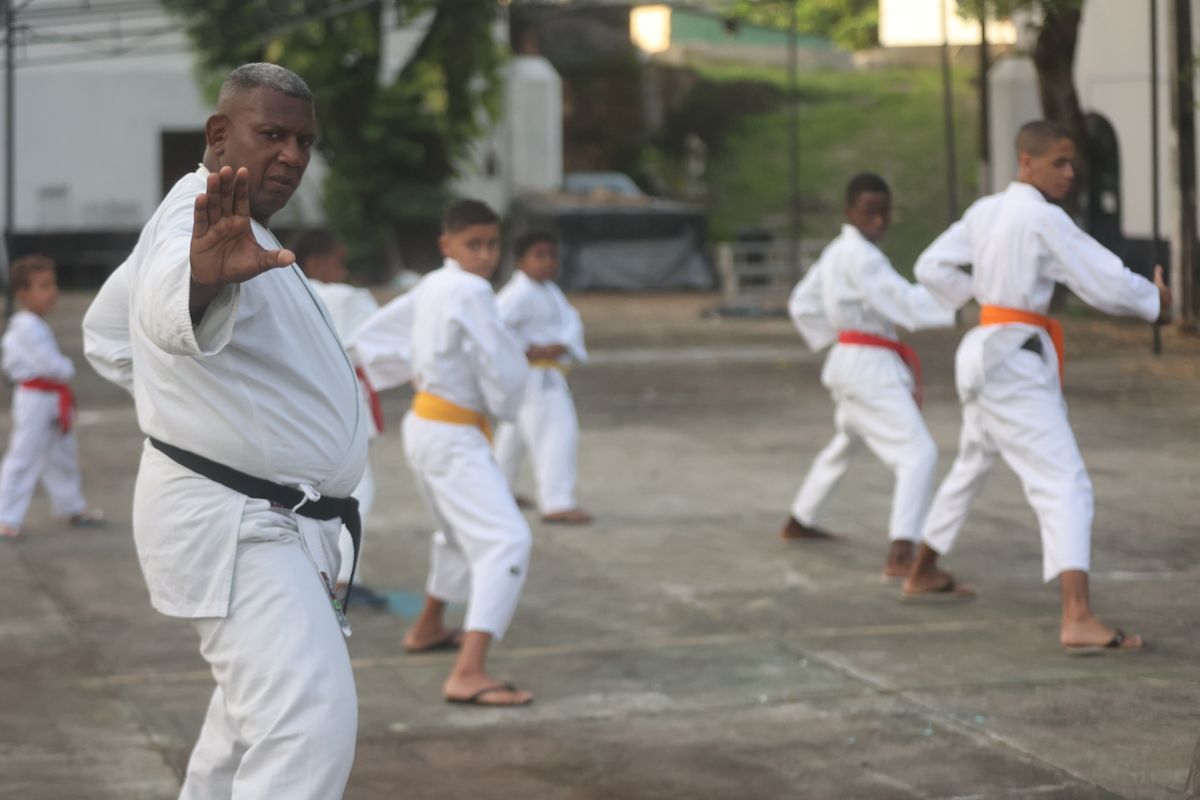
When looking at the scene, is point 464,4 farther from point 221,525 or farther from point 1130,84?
point 221,525

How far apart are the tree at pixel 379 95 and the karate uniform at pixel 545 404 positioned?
20158 millimetres

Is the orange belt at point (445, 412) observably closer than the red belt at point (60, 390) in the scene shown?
Yes

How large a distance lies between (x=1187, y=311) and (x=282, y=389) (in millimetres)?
16182

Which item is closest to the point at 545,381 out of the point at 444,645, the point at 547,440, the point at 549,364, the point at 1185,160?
the point at 549,364

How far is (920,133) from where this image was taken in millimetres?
38906

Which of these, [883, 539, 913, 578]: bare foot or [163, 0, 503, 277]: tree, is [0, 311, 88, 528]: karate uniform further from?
[163, 0, 503, 277]: tree

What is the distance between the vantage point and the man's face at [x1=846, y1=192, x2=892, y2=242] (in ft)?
28.1

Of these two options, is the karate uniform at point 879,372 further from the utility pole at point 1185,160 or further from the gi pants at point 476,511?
the utility pole at point 1185,160

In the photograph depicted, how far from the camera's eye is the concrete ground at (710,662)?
17.7 ft

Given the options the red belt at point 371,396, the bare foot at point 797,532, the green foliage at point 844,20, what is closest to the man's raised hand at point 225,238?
the red belt at point 371,396

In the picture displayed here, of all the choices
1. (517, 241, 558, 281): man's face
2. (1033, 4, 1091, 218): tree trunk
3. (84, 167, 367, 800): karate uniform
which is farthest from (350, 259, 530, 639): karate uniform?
(1033, 4, 1091, 218): tree trunk

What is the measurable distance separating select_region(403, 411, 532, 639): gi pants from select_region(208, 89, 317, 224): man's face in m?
2.88

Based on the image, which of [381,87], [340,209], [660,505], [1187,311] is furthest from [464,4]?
[660,505]

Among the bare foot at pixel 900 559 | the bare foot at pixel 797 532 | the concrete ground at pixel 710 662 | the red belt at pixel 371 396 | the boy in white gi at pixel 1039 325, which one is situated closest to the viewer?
the concrete ground at pixel 710 662
